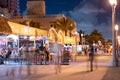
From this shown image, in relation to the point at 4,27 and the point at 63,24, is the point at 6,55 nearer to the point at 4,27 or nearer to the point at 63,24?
the point at 4,27

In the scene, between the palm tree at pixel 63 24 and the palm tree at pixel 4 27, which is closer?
the palm tree at pixel 4 27

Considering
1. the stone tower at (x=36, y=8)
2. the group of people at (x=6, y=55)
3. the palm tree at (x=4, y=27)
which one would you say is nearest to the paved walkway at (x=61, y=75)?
the palm tree at (x=4, y=27)

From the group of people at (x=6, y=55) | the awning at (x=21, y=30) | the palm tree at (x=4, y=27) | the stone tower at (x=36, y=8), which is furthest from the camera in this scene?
the stone tower at (x=36, y=8)

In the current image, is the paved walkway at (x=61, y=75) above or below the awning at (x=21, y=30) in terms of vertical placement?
below

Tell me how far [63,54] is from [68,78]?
1227 cm

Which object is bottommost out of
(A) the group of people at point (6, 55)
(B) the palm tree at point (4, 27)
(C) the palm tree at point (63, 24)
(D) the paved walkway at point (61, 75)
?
(D) the paved walkway at point (61, 75)

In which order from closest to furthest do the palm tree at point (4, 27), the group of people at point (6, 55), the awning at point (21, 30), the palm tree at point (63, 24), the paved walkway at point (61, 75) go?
the paved walkway at point (61, 75) → the palm tree at point (4, 27) → the group of people at point (6, 55) → the awning at point (21, 30) → the palm tree at point (63, 24)

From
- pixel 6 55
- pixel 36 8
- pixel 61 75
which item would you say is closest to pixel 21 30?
pixel 6 55

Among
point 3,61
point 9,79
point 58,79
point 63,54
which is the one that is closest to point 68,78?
point 58,79

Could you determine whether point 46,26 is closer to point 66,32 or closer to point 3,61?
point 66,32

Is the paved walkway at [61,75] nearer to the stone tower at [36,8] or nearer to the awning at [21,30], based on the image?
the awning at [21,30]

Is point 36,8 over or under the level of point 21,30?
over

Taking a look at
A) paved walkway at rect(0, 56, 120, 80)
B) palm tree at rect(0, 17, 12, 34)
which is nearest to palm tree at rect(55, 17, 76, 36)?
palm tree at rect(0, 17, 12, 34)

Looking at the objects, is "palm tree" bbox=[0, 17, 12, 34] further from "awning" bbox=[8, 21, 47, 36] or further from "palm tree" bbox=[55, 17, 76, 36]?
"palm tree" bbox=[55, 17, 76, 36]
